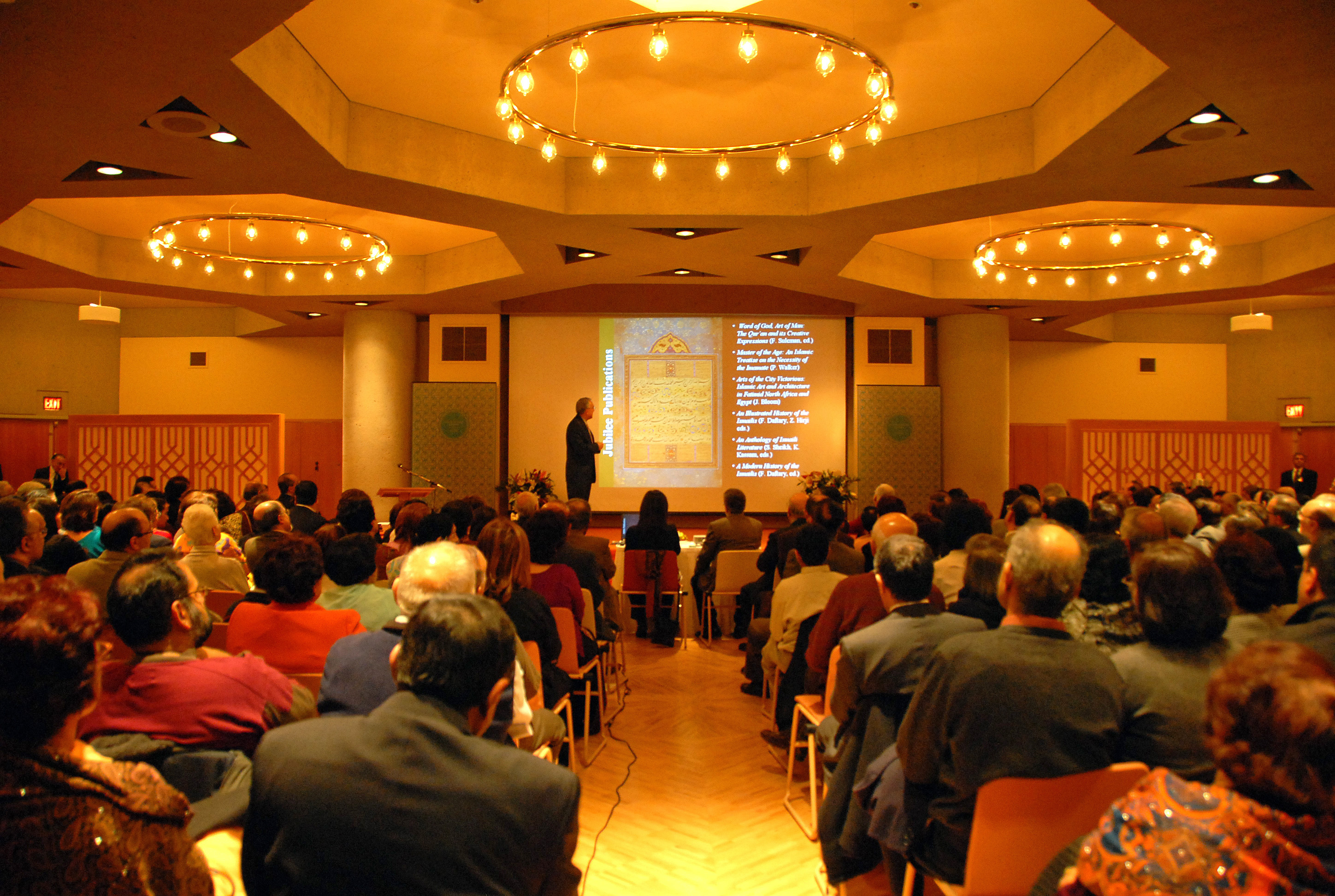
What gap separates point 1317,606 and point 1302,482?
10.7 metres

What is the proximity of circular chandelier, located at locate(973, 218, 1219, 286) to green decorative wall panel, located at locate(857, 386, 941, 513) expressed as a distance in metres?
2.01

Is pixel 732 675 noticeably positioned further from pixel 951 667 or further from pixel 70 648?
pixel 70 648

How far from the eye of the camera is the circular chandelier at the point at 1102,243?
833 centimetres

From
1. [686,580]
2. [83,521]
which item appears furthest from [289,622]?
[686,580]

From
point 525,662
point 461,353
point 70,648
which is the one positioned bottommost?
point 525,662

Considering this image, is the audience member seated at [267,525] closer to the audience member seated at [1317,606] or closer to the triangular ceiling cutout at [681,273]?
the audience member seated at [1317,606]

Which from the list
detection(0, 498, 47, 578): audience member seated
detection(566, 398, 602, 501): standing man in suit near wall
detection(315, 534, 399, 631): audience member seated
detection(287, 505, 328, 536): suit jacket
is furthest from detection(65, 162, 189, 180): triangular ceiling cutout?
detection(566, 398, 602, 501): standing man in suit near wall

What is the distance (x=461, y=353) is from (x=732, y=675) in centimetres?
730

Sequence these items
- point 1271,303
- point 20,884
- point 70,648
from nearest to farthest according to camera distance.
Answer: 1. point 20,884
2. point 70,648
3. point 1271,303

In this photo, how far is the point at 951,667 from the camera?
2.04m

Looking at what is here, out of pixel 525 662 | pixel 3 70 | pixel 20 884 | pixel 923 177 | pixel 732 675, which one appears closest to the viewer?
pixel 20 884

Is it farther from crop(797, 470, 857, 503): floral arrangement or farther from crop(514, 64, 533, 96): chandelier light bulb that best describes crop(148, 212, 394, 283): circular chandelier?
crop(797, 470, 857, 503): floral arrangement

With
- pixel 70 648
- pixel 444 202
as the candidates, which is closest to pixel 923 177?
pixel 444 202

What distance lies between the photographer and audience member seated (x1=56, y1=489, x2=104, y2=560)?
511cm
